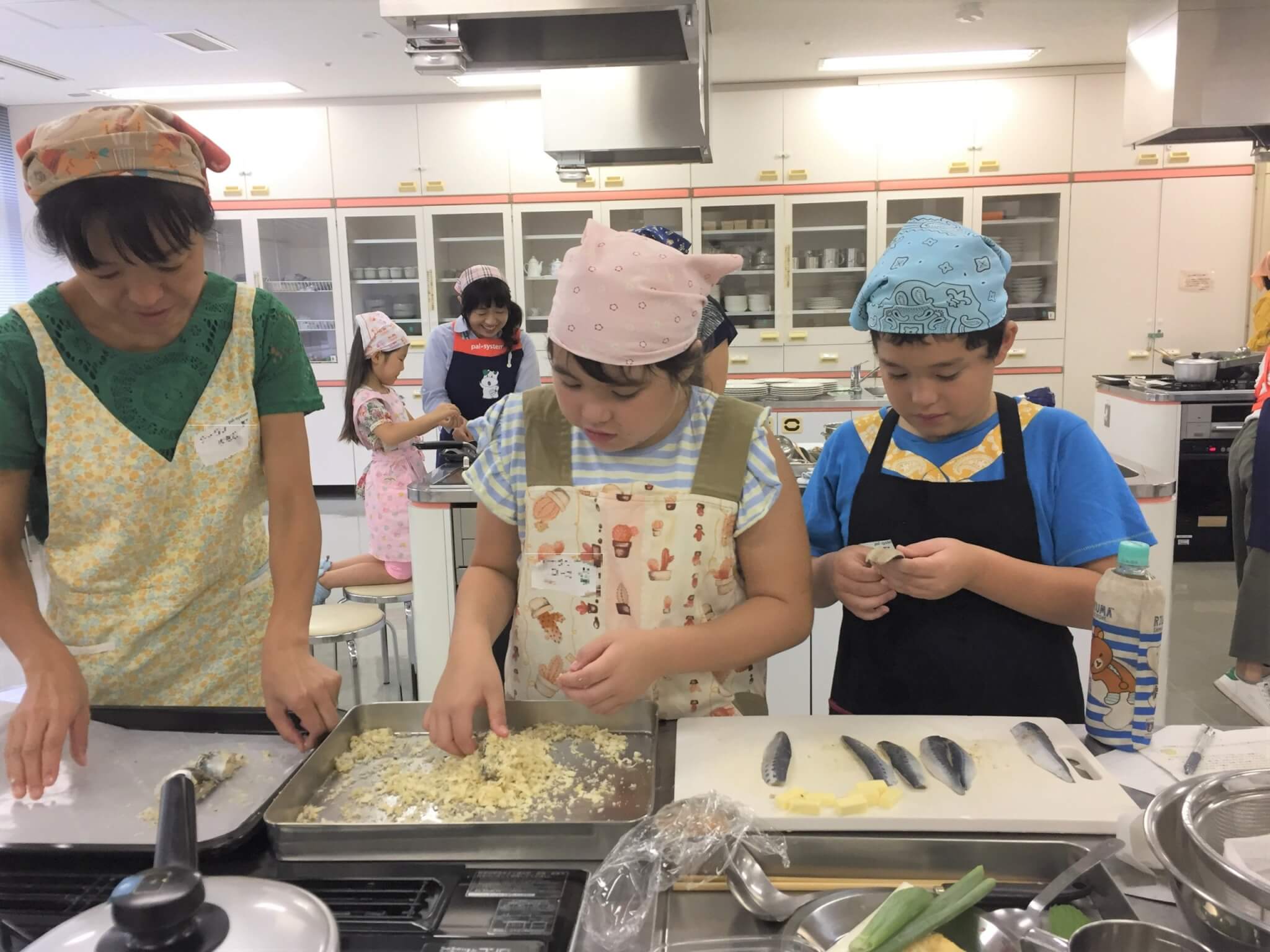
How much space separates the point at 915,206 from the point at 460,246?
320cm

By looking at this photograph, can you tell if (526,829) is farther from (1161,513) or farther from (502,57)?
(1161,513)

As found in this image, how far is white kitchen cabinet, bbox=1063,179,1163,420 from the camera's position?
18.6 feet

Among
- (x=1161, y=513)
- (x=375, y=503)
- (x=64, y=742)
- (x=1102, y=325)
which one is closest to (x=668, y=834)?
(x=64, y=742)

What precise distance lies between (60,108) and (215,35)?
104 inches

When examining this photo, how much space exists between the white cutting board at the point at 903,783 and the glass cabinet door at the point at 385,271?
570 centimetres

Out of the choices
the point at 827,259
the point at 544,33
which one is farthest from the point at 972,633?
the point at 827,259

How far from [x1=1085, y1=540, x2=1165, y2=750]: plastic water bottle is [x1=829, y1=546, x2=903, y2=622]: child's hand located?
244 millimetres

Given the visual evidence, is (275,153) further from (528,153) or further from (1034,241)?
(1034,241)

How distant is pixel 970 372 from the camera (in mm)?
1100

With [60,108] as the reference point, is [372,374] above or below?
below

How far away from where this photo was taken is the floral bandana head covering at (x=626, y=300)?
3.06 ft

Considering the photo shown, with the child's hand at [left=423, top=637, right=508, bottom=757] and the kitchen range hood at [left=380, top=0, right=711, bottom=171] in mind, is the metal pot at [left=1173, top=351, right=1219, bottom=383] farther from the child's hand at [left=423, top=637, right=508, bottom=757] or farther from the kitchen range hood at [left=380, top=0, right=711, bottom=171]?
the child's hand at [left=423, top=637, right=508, bottom=757]

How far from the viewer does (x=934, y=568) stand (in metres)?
1.02

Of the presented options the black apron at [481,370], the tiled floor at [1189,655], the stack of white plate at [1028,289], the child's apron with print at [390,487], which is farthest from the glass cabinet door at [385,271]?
the stack of white plate at [1028,289]
